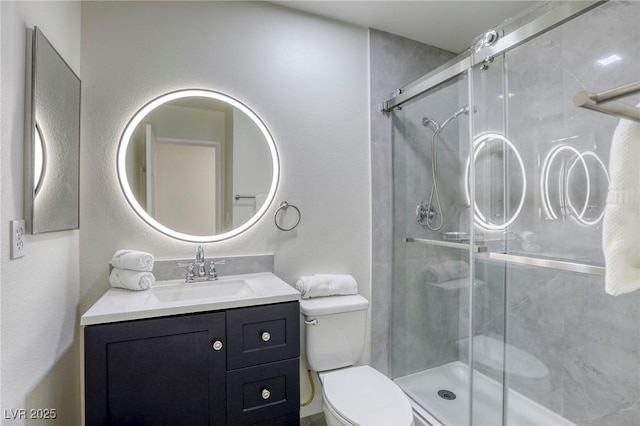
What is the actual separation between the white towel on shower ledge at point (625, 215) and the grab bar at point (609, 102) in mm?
82

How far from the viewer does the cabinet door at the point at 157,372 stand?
103 centimetres

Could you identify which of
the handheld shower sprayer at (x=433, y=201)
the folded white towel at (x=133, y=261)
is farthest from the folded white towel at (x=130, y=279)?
the handheld shower sprayer at (x=433, y=201)

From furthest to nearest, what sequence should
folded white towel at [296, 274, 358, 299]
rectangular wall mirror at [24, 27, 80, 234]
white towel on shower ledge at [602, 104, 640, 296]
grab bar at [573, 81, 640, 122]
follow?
folded white towel at [296, 274, 358, 299] → rectangular wall mirror at [24, 27, 80, 234] → white towel on shower ledge at [602, 104, 640, 296] → grab bar at [573, 81, 640, 122]

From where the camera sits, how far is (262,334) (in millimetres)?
1266

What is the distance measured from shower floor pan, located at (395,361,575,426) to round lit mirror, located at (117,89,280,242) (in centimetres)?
151

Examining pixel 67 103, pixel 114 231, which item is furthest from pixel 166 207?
pixel 67 103

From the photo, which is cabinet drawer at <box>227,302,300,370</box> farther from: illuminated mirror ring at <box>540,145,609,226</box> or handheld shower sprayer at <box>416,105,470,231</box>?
illuminated mirror ring at <box>540,145,609,226</box>

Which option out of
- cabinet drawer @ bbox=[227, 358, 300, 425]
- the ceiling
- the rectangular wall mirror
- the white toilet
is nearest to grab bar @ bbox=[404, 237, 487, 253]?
the white toilet

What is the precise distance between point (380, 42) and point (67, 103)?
184 centimetres

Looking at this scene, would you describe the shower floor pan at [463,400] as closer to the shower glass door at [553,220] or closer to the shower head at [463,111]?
the shower glass door at [553,220]

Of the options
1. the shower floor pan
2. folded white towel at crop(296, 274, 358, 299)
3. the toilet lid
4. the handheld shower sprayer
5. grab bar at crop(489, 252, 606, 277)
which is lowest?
the shower floor pan

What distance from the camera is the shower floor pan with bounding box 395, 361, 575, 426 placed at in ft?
5.13

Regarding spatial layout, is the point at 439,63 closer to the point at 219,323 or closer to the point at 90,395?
the point at 219,323

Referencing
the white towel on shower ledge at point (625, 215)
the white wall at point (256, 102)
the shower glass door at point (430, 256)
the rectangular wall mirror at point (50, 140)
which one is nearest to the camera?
the white towel on shower ledge at point (625, 215)
